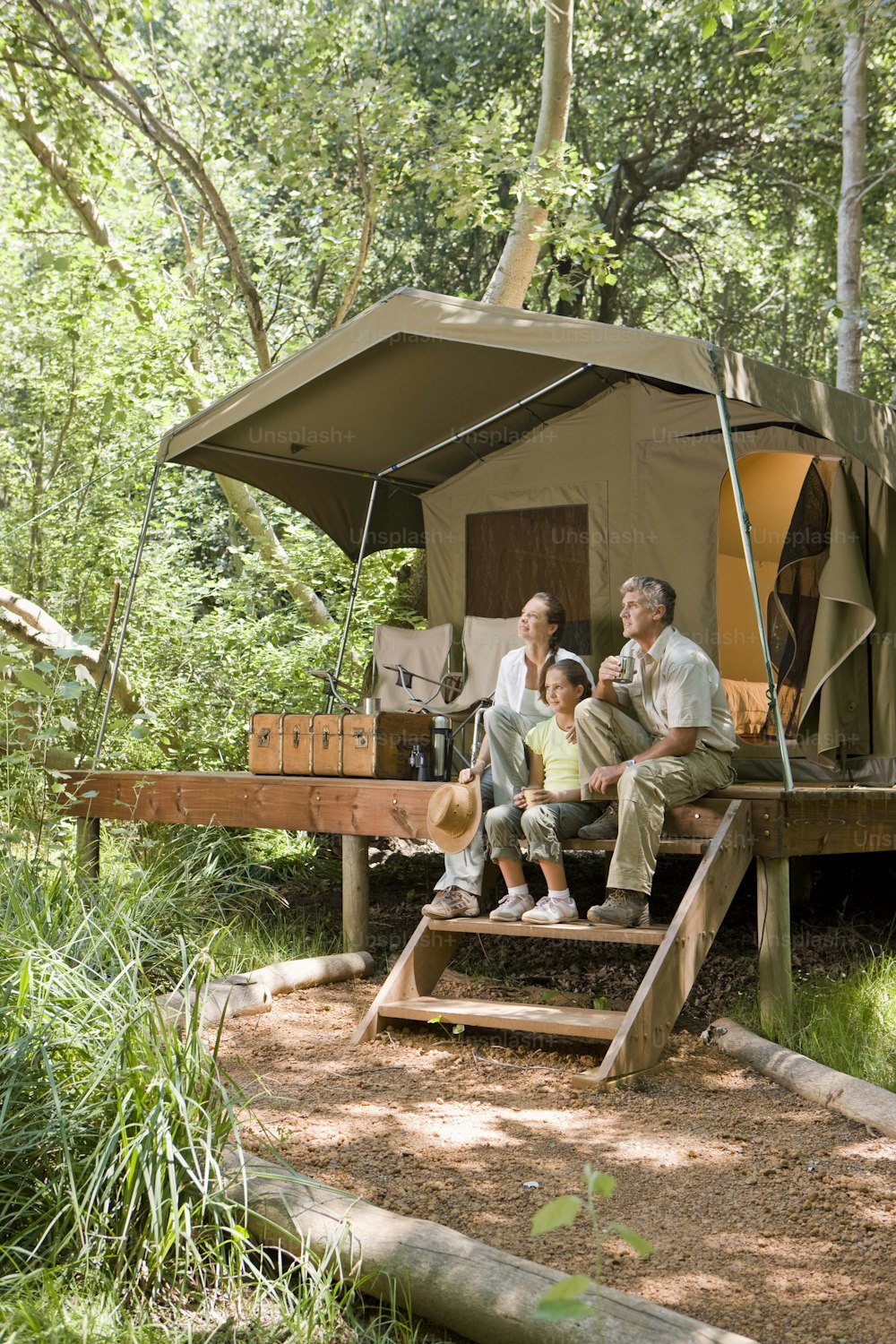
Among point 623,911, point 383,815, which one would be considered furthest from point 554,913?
point 383,815

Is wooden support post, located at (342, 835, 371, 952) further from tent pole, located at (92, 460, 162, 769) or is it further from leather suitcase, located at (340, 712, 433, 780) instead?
tent pole, located at (92, 460, 162, 769)

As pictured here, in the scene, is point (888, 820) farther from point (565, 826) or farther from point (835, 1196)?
point (835, 1196)

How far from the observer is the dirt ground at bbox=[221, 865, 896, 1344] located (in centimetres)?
211

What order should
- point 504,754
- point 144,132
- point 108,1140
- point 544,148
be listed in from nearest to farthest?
point 108,1140, point 504,754, point 544,148, point 144,132

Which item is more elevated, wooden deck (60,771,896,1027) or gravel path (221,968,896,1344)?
wooden deck (60,771,896,1027)

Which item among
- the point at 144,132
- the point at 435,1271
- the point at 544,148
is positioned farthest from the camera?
the point at 144,132

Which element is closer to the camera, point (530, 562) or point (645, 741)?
point (645, 741)

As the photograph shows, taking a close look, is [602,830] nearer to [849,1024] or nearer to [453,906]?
[453,906]

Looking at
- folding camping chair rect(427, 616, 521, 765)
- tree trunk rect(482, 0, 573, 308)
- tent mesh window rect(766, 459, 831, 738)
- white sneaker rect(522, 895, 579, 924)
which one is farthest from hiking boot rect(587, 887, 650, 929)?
tree trunk rect(482, 0, 573, 308)

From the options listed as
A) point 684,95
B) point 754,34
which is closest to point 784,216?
point 684,95

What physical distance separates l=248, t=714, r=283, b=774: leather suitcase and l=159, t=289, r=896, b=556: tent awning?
119 centimetres

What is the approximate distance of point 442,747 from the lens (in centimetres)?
494

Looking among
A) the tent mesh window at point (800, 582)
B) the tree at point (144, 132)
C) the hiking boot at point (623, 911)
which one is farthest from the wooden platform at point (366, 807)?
the tree at point (144, 132)

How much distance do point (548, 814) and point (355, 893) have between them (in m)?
1.18
